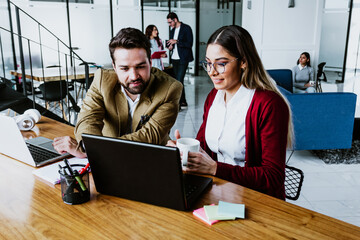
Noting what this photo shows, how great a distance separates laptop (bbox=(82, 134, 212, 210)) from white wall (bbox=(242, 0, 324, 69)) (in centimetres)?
544

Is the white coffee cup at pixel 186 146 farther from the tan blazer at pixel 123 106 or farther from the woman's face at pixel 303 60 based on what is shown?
the woman's face at pixel 303 60

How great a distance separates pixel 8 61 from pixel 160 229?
7238mm

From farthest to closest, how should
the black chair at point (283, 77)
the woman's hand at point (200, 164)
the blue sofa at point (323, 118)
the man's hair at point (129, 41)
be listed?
the black chair at point (283, 77)
the blue sofa at point (323, 118)
the man's hair at point (129, 41)
the woman's hand at point (200, 164)

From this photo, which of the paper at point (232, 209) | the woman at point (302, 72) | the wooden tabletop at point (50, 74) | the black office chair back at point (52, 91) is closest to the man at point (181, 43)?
the wooden tabletop at point (50, 74)

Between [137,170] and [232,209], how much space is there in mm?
340

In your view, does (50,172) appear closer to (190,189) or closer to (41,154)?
Answer: (41,154)

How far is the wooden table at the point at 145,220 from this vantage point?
980 mm

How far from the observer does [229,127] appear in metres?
1.68

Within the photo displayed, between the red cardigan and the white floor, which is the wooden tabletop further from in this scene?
the red cardigan

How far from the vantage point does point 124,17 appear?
7.99 metres

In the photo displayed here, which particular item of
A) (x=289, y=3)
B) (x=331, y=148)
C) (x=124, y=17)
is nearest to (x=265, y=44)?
(x=289, y=3)

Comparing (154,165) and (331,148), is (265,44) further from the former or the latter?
(154,165)

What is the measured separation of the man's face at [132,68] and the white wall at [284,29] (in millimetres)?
4695

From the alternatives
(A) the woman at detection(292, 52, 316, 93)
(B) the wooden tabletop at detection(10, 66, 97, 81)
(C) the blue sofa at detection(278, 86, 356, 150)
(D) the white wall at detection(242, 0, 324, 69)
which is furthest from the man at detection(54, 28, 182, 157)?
(D) the white wall at detection(242, 0, 324, 69)
